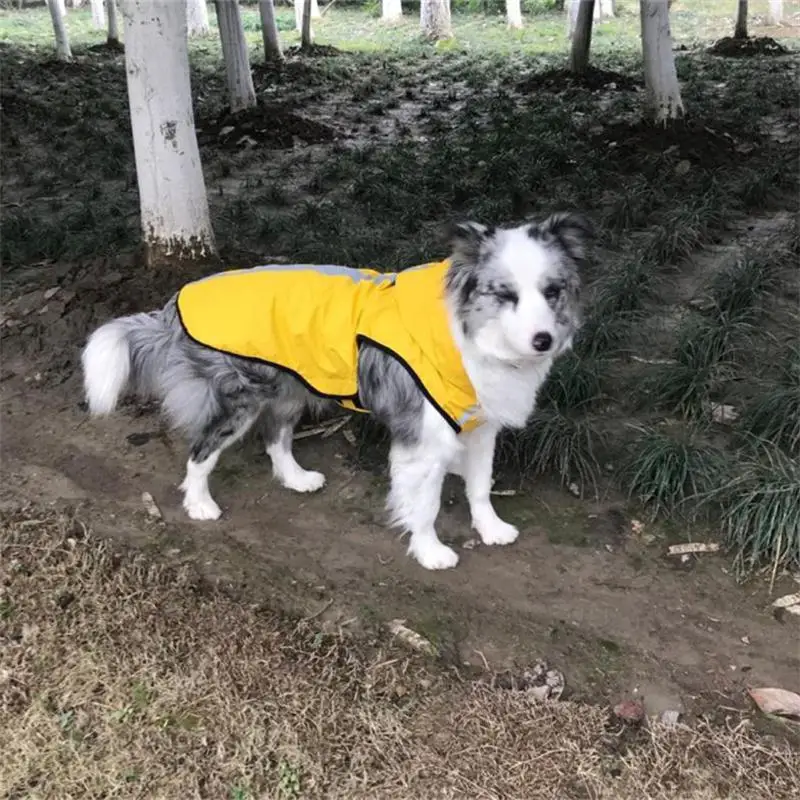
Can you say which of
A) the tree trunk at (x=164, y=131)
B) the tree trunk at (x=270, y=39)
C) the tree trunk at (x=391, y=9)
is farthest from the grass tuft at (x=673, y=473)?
the tree trunk at (x=391, y=9)

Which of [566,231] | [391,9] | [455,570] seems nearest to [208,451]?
[455,570]

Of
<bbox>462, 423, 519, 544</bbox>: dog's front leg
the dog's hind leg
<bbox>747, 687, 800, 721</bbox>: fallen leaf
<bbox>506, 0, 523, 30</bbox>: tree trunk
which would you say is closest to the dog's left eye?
<bbox>462, 423, 519, 544</bbox>: dog's front leg

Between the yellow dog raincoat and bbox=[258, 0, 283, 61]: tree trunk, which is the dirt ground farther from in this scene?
bbox=[258, 0, 283, 61]: tree trunk

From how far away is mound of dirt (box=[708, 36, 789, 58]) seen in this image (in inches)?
646

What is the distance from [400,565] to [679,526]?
1330 mm

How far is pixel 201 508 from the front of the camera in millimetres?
3727

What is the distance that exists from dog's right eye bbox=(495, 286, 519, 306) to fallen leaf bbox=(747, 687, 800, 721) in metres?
1.67

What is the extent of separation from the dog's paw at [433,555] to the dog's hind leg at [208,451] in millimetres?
957

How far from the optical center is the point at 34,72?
15.1 metres

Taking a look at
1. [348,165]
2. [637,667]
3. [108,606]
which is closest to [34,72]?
[348,165]

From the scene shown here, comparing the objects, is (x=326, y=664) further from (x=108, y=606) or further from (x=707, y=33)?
(x=707, y=33)

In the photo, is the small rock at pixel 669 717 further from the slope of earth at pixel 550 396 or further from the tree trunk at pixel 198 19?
the tree trunk at pixel 198 19

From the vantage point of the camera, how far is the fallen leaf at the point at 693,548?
3.46m

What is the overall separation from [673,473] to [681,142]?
5.59 metres
